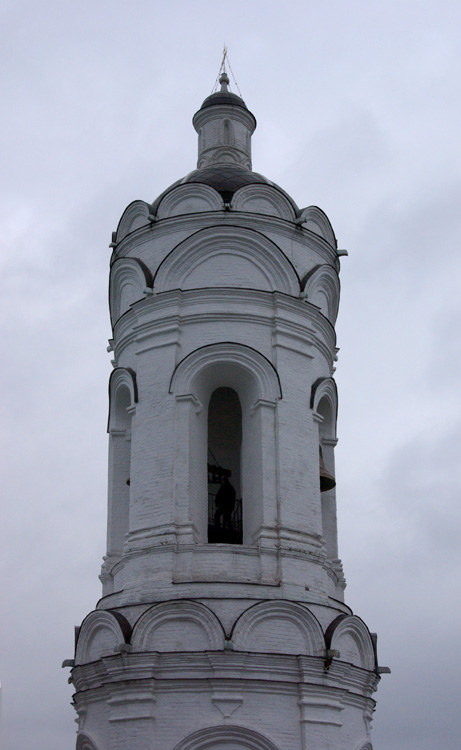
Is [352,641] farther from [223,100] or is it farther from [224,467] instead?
[223,100]

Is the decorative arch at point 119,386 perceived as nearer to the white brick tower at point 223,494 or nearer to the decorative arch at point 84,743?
the white brick tower at point 223,494

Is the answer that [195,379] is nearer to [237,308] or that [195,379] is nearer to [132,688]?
[237,308]

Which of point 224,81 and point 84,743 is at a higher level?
point 224,81

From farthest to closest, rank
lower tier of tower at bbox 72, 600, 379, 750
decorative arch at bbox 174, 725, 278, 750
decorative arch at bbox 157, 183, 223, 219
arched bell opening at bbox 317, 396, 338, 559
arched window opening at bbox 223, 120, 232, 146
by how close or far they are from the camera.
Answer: arched window opening at bbox 223, 120, 232, 146, decorative arch at bbox 157, 183, 223, 219, arched bell opening at bbox 317, 396, 338, 559, lower tier of tower at bbox 72, 600, 379, 750, decorative arch at bbox 174, 725, 278, 750

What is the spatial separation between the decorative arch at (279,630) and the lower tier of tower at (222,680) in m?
0.01

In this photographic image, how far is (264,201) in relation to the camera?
18.0 metres

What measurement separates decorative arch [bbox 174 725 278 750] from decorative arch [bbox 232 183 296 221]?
9.00 meters

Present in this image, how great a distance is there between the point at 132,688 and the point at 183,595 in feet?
4.91

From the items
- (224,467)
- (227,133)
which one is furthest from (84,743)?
(227,133)

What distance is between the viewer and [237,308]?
16516 mm

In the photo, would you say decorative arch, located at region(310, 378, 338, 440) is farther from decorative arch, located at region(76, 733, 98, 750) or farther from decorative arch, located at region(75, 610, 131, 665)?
decorative arch, located at region(76, 733, 98, 750)

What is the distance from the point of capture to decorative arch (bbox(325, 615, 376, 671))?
1446cm

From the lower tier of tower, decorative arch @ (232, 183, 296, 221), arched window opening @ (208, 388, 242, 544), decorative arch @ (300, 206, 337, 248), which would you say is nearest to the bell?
arched window opening @ (208, 388, 242, 544)

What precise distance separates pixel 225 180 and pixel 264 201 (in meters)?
0.96
